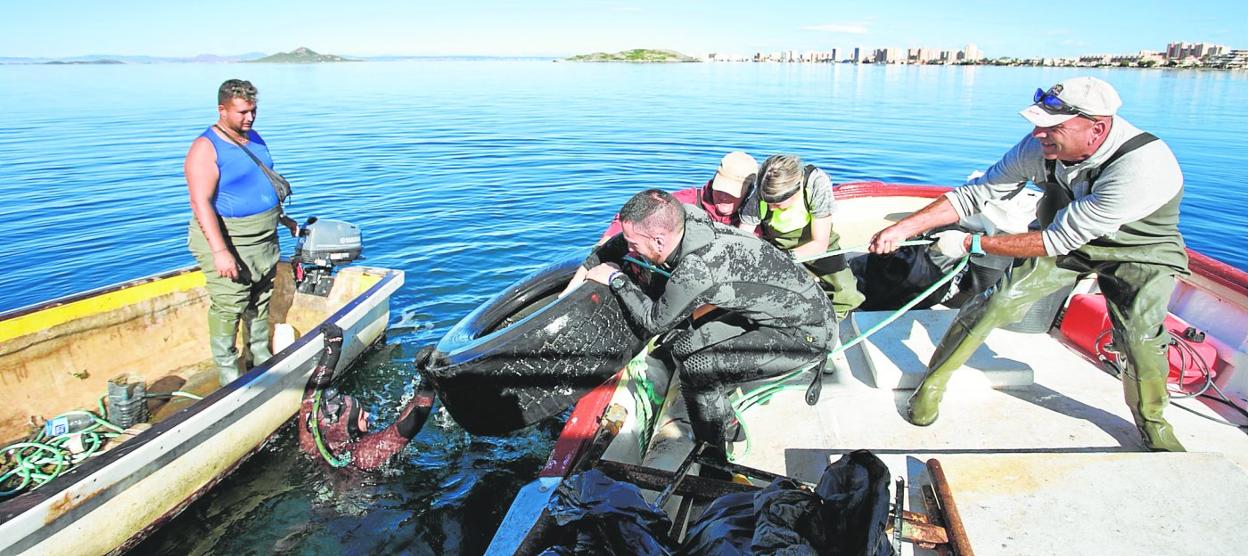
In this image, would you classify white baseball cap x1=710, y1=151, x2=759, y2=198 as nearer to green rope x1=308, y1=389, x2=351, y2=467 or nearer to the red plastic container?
A: the red plastic container

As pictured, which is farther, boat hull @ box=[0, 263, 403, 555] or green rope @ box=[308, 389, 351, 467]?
green rope @ box=[308, 389, 351, 467]

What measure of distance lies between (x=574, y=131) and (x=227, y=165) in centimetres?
1686

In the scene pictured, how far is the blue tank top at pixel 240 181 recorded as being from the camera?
13.7 feet

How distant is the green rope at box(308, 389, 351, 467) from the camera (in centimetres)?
427

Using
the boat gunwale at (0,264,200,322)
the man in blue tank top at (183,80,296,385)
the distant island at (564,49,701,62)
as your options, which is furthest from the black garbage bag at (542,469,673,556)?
the distant island at (564,49,701,62)

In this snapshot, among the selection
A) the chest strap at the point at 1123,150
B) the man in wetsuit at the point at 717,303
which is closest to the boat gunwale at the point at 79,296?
the man in wetsuit at the point at 717,303

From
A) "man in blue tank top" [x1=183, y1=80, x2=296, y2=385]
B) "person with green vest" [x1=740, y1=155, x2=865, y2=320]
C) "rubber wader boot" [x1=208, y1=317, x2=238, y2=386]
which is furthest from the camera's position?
"rubber wader boot" [x1=208, y1=317, x2=238, y2=386]

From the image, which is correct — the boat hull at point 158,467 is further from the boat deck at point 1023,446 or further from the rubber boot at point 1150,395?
the rubber boot at point 1150,395

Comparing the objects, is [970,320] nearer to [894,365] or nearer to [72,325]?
[894,365]

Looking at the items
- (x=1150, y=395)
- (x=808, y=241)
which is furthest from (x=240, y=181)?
(x=1150, y=395)

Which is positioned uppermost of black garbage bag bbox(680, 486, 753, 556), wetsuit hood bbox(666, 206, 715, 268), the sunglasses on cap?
the sunglasses on cap

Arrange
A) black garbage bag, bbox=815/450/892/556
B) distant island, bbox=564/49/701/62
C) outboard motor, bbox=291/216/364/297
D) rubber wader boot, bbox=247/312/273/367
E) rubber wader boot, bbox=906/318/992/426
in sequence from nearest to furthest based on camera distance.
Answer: black garbage bag, bbox=815/450/892/556, rubber wader boot, bbox=906/318/992/426, rubber wader boot, bbox=247/312/273/367, outboard motor, bbox=291/216/364/297, distant island, bbox=564/49/701/62

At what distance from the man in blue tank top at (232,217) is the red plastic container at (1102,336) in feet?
19.0

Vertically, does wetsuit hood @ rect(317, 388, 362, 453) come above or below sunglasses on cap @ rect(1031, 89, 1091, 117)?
below
